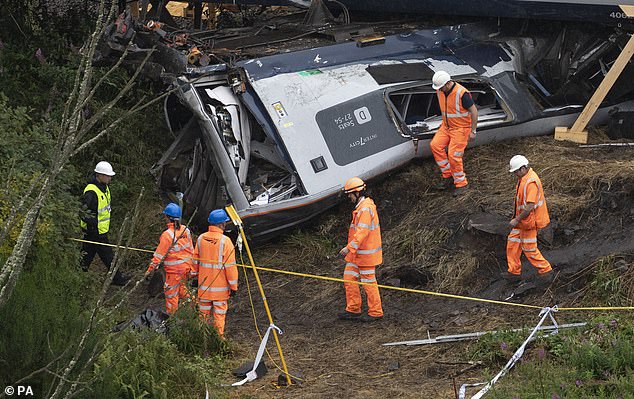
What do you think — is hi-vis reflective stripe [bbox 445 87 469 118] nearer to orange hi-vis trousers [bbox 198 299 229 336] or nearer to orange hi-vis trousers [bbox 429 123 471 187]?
orange hi-vis trousers [bbox 429 123 471 187]

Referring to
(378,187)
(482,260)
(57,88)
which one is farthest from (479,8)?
(57,88)

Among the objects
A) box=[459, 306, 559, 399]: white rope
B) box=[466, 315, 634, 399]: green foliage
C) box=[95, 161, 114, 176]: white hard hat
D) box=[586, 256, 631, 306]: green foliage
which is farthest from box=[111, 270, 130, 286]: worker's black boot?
box=[586, 256, 631, 306]: green foliage

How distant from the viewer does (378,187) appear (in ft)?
39.6

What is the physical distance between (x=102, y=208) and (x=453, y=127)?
392cm

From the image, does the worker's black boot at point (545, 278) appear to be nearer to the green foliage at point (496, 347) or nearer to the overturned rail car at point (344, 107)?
the green foliage at point (496, 347)

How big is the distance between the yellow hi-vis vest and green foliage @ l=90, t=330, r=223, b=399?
9.29 ft

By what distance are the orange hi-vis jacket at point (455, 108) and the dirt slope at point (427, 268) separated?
73cm

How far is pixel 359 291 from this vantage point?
9812 mm

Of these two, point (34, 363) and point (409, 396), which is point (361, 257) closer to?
point (409, 396)

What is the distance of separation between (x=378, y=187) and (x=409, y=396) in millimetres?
4605

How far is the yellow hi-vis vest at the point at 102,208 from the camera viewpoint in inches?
427

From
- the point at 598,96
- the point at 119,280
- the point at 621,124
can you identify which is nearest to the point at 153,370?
the point at 119,280

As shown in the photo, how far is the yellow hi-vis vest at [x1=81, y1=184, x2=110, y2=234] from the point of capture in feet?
35.6

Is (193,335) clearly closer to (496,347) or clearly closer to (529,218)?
(496,347)
